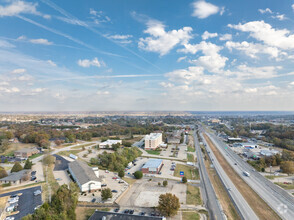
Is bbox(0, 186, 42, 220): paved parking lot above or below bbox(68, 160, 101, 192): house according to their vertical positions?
below

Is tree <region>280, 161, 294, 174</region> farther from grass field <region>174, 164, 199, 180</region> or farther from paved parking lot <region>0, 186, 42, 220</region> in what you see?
paved parking lot <region>0, 186, 42, 220</region>

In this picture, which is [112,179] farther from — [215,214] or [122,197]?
[215,214]

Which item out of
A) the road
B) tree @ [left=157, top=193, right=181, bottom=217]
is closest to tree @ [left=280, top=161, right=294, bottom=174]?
the road

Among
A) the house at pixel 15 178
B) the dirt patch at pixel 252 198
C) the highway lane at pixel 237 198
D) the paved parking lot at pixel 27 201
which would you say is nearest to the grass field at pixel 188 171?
the highway lane at pixel 237 198

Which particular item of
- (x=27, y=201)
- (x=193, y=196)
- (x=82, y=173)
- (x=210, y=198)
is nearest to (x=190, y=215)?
(x=193, y=196)

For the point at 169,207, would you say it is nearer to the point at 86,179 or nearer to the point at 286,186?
the point at 86,179

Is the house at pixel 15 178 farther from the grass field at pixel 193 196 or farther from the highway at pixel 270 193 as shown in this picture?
the highway at pixel 270 193

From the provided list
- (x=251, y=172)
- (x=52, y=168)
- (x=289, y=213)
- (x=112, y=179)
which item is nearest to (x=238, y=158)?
(x=251, y=172)
